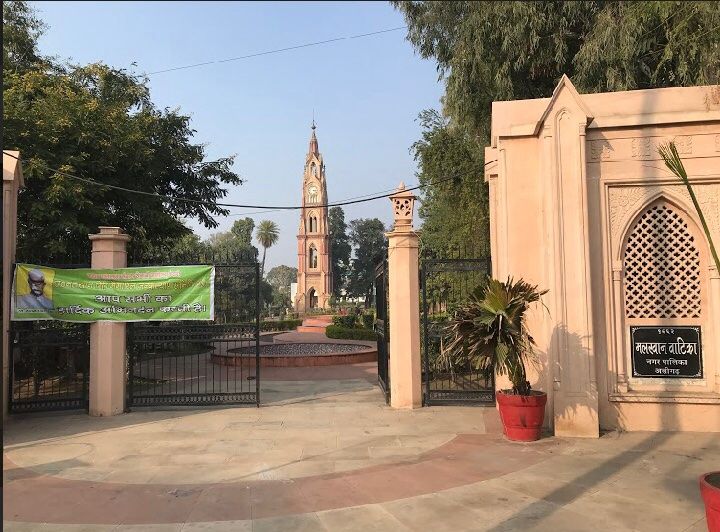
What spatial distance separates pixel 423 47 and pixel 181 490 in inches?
510

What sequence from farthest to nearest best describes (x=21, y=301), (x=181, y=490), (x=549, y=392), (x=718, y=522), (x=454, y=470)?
(x=21, y=301), (x=549, y=392), (x=454, y=470), (x=181, y=490), (x=718, y=522)

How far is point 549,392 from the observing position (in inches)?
297

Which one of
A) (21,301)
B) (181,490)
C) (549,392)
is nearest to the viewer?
(181,490)

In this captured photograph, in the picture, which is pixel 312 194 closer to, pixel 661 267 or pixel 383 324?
pixel 383 324

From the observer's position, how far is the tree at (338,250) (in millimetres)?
77750

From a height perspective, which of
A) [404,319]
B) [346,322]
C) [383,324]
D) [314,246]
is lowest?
[346,322]

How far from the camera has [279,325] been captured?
40.0 metres

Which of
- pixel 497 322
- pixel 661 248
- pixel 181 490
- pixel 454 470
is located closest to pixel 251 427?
pixel 181 490

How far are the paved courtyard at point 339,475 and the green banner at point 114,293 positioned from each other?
1.76 m

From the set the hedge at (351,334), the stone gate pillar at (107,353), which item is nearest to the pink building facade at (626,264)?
the stone gate pillar at (107,353)

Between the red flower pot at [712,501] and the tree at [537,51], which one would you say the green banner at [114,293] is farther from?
the red flower pot at [712,501]

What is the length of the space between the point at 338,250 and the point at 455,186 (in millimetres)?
62577

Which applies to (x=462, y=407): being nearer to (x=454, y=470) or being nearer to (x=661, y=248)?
(x=454, y=470)

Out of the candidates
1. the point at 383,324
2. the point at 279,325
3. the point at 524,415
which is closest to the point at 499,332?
the point at 524,415
